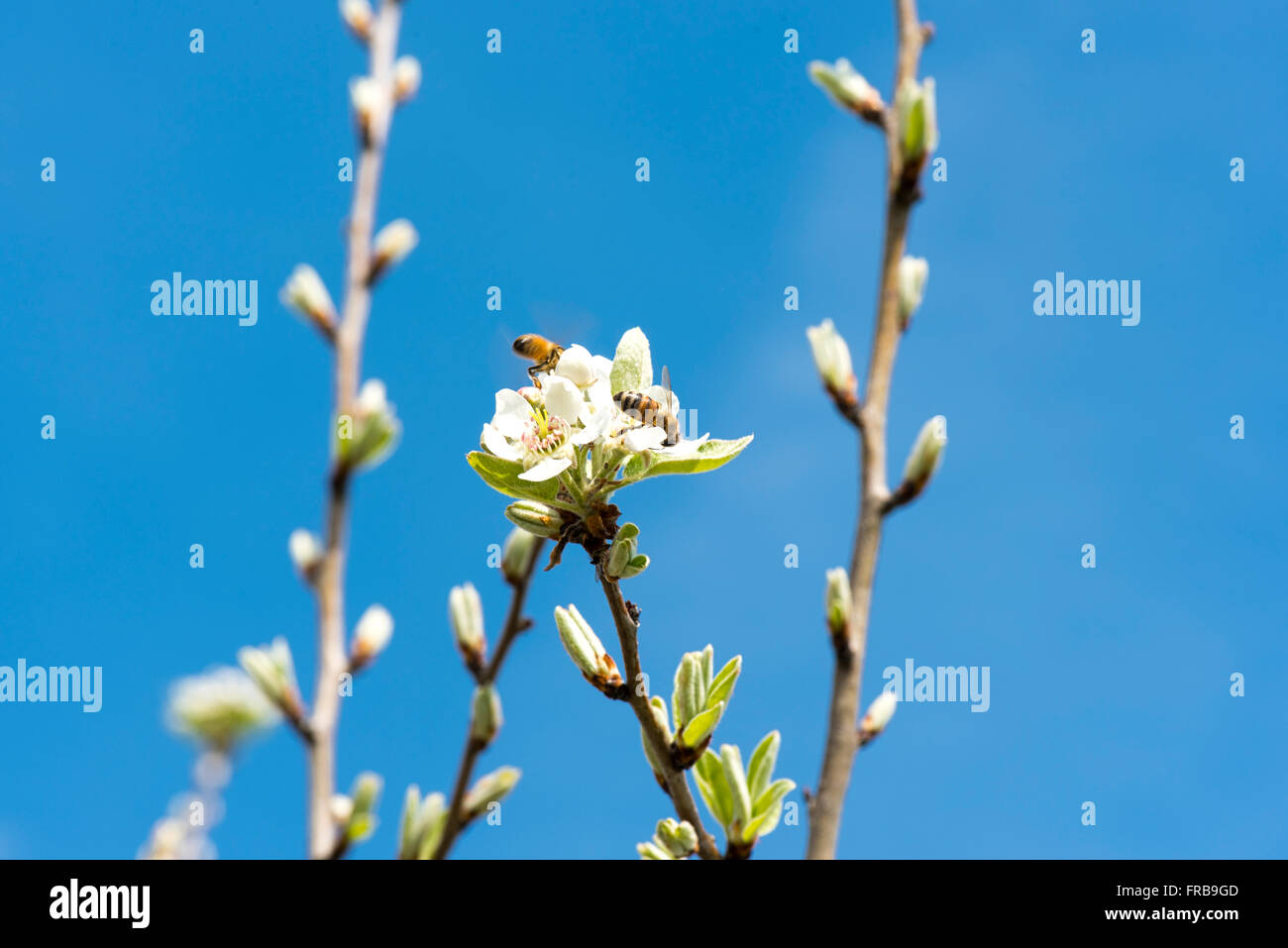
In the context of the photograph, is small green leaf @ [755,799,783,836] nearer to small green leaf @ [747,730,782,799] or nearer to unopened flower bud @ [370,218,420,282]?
small green leaf @ [747,730,782,799]

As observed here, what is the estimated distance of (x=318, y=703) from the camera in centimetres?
182

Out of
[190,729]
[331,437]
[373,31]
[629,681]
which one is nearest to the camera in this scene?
[629,681]

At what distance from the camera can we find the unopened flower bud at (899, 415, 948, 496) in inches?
64.1

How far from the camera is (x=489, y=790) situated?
183 centimetres

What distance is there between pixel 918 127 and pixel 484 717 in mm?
1145

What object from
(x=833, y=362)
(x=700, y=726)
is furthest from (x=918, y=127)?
(x=700, y=726)

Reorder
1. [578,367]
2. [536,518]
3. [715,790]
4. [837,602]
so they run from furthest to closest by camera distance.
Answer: [715,790]
[578,367]
[536,518]
[837,602]

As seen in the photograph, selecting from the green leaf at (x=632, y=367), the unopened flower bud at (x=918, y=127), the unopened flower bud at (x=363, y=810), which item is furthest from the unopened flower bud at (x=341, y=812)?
the unopened flower bud at (x=918, y=127)

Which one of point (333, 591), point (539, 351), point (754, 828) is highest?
point (539, 351)

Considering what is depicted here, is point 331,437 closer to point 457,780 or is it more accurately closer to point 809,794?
point 457,780

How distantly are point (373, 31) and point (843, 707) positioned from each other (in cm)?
240

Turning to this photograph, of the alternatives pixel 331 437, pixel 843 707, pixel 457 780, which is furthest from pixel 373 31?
pixel 843 707

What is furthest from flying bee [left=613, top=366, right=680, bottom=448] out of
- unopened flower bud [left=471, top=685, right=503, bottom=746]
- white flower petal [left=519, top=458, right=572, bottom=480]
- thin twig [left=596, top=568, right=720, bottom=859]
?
unopened flower bud [left=471, top=685, right=503, bottom=746]

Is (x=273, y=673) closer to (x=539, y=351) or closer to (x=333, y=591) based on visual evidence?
(x=333, y=591)
